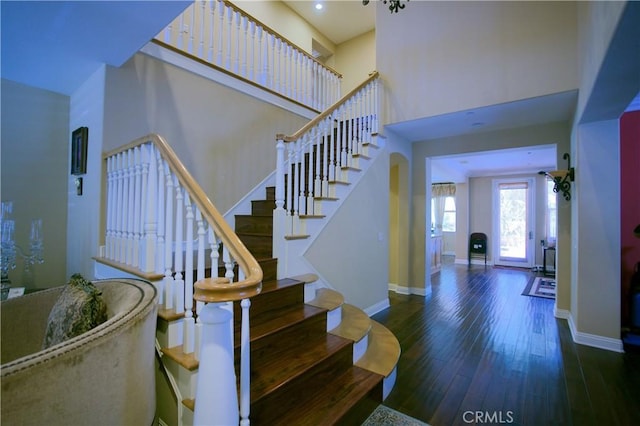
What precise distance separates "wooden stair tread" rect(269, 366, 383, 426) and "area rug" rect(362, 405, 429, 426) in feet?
0.14

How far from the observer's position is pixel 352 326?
8.50 ft

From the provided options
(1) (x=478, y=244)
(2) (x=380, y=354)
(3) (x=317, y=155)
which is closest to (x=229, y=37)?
(3) (x=317, y=155)

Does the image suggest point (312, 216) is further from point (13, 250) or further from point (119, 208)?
point (13, 250)

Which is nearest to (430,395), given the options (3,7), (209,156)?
(209,156)

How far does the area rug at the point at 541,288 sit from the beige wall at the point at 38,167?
6.86 metres

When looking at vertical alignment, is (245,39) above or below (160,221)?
above

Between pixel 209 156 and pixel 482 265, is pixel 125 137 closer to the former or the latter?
pixel 209 156

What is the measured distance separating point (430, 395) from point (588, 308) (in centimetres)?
228

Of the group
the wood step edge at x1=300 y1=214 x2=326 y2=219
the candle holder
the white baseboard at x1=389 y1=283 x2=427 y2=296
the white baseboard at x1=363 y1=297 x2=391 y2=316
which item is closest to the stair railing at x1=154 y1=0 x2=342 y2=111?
the wood step edge at x1=300 y1=214 x2=326 y2=219

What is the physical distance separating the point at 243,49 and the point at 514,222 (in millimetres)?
8346

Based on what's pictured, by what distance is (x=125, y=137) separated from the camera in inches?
100

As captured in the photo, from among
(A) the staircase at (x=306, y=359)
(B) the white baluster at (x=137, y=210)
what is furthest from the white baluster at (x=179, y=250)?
(B) the white baluster at (x=137, y=210)

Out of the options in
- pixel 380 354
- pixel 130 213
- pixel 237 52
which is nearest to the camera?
pixel 130 213

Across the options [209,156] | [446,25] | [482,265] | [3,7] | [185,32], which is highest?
[446,25]
